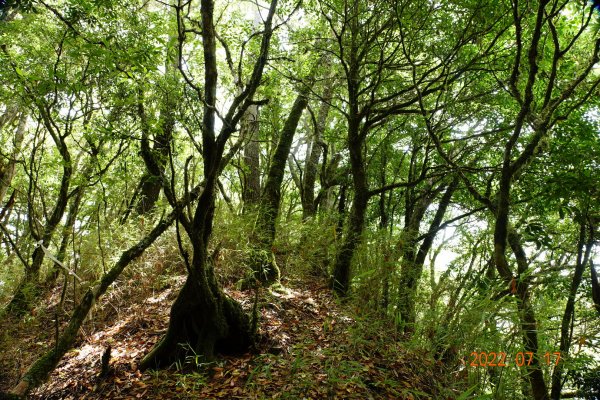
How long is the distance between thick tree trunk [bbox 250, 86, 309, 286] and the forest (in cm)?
4

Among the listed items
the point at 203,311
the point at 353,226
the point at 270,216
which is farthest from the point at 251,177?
the point at 203,311

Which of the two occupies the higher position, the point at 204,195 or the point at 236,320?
the point at 204,195

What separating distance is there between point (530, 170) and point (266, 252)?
4529mm

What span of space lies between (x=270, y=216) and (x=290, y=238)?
2.03 feet

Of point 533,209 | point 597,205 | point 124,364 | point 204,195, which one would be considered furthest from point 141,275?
point 533,209

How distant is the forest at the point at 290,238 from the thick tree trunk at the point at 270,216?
0.13 ft

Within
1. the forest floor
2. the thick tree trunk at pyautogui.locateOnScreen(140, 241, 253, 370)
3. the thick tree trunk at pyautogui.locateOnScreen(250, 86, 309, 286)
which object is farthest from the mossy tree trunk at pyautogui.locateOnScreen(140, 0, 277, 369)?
the thick tree trunk at pyautogui.locateOnScreen(250, 86, 309, 286)

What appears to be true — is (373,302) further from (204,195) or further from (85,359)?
(85,359)

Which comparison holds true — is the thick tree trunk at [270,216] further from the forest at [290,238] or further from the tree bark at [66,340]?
the tree bark at [66,340]

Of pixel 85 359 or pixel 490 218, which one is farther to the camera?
pixel 490 218

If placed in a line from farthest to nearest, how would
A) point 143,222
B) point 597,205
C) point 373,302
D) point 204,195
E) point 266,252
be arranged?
point 143,222 < point 266,252 < point 373,302 < point 597,205 < point 204,195

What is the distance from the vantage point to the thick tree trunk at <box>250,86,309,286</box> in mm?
5863

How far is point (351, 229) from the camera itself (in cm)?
615

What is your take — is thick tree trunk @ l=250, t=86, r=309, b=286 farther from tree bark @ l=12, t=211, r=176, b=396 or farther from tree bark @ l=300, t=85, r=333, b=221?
tree bark @ l=12, t=211, r=176, b=396
